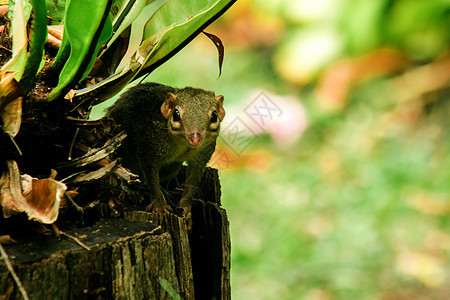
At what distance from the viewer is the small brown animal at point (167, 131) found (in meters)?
3.04

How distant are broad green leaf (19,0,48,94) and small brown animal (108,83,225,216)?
838 millimetres

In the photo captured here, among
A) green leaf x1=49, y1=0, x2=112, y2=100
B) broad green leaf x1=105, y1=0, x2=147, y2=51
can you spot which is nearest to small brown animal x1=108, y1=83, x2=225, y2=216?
broad green leaf x1=105, y1=0, x2=147, y2=51

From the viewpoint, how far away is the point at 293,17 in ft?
24.6

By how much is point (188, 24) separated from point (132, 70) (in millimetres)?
266

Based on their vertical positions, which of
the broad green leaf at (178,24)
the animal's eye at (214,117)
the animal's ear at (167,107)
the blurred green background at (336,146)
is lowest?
the broad green leaf at (178,24)

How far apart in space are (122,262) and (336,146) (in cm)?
497

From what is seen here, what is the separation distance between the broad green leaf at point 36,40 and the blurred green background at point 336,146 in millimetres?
2527

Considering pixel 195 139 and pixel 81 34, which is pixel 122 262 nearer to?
pixel 81 34

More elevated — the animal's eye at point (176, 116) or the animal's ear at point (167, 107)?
the animal's ear at point (167, 107)

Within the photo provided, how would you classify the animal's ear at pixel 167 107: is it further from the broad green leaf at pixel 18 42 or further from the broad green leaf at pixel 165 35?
the broad green leaf at pixel 18 42

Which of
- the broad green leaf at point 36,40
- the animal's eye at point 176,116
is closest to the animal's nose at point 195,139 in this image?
the animal's eye at point 176,116

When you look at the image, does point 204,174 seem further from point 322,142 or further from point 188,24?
point 322,142

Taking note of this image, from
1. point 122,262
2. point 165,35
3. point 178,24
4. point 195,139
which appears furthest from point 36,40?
point 195,139

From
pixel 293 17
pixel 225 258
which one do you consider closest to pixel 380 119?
pixel 293 17
